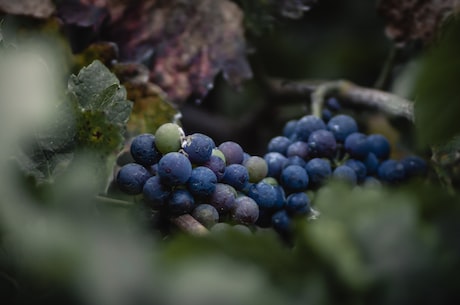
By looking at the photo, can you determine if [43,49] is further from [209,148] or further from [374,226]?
[374,226]

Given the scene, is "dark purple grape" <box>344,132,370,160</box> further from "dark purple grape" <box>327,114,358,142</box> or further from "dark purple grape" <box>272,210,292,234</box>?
"dark purple grape" <box>272,210,292,234</box>

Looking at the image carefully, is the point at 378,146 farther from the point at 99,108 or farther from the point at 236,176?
the point at 99,108

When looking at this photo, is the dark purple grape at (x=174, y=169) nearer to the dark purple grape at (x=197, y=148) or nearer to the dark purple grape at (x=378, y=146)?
the dark purple grape at (x=197, y=148)

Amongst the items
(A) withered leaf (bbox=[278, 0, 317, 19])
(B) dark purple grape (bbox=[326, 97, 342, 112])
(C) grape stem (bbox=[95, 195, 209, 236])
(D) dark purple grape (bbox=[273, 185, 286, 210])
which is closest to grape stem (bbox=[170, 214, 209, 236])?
(C) grape stem (bbox=[95, 195, 209, 236])

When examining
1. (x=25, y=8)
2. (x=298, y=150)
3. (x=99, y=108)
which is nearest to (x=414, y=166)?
(x=298, y=150)

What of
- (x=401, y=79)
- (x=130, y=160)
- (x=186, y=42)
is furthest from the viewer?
(x=401, y=79)

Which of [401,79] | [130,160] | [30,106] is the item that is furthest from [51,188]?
[401,79]

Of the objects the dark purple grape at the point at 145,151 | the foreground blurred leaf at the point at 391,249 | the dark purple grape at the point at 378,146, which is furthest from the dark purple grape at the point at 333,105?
the foreground blurred leaf at the point at 391,249
